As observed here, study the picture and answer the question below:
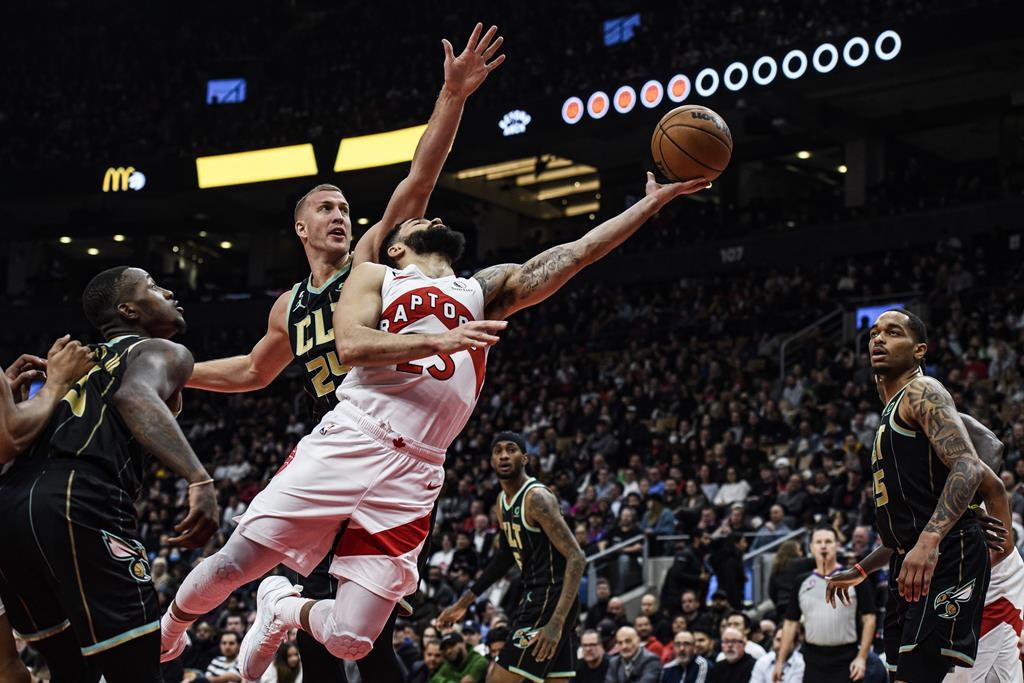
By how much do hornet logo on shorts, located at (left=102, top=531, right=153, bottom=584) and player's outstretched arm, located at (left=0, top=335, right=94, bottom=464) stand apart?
1.59ft

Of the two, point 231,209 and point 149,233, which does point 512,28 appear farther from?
point 149,233

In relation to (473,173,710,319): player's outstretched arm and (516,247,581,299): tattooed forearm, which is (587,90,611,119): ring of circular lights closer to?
(473,173,710,319): player's outstretched arm

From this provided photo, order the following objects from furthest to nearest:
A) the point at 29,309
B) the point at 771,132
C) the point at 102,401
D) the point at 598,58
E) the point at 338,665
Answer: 1. the point at 29,309
2. the point at 598,58
3. the point at 771,132
4. the point at 338,665
5. the point at 102,401

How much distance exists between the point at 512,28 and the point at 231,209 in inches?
376

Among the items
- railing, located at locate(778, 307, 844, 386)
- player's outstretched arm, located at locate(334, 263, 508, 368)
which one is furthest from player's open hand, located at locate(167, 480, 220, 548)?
railing, located at locate(778, 307, 844, 386)

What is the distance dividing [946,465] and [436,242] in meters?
2.52

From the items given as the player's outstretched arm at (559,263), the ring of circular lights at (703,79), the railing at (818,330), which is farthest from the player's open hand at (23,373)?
the ring of circular lights at (703,79)

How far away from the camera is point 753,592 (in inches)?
544

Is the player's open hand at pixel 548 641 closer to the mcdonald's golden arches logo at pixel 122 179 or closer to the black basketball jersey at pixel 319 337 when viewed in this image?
the black basketball jersey at pixel 319 337

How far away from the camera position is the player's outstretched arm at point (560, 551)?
7926 millimetres

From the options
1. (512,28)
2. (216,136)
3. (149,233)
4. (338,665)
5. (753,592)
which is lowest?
(753,592)

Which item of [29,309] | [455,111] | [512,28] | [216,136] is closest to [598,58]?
[512,28]

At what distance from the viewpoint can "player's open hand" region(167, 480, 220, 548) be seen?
438 centimetres

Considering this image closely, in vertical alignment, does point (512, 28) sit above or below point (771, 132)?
above
